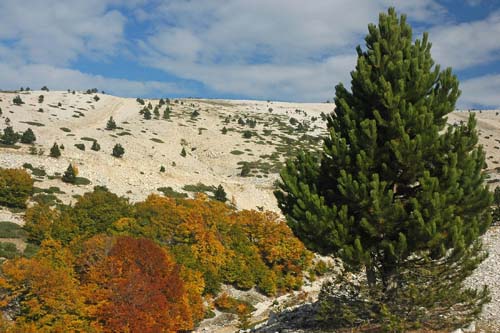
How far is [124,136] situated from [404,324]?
63.2 meters

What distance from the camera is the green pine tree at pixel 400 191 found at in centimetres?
1100

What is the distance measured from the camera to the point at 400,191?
12.6 m

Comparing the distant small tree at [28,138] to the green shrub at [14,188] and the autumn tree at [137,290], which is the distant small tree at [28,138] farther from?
the autumn tree at [137,290]

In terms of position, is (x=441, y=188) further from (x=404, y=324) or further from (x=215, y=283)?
(x=215, y=283)

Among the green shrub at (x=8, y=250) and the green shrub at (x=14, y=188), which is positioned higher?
the green shrub at (x=14, y=188)

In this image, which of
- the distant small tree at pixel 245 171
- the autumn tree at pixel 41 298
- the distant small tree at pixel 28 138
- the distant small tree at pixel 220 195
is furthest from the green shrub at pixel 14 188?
the distant small tree at pixel 245 171

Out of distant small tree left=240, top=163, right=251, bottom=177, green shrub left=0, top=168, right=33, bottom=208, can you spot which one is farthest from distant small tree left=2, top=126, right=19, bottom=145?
distant small tree left=240, top=163, right=251, bottom=177

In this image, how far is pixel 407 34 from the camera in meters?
12.9

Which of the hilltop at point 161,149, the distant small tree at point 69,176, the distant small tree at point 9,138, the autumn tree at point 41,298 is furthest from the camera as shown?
the distant small tree at point 9,138

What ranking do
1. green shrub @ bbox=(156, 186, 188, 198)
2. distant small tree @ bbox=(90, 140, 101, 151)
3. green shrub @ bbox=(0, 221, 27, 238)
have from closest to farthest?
green shrub @ bbox=(0, 221, 27, 238)
green shrub @ bbox=(156, 186, 188, 198)
distant small tree @ bbox=(90, 140, 101, 151)

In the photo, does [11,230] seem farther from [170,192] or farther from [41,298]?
[170,192]

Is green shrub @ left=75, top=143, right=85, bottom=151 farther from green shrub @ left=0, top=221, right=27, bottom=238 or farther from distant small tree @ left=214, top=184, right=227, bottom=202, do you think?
green shrub @ left=0, top=221, right=27, bottom=238

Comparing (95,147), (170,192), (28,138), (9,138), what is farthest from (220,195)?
(9,138)

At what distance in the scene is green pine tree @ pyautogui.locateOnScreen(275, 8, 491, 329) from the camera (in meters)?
11.0
